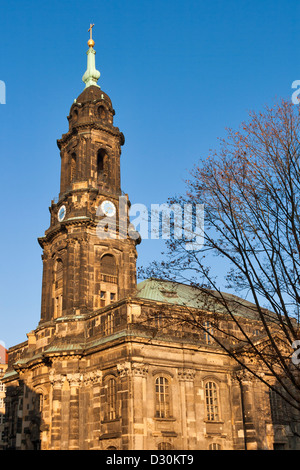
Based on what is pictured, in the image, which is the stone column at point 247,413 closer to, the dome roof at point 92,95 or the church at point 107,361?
the church at point 107,361

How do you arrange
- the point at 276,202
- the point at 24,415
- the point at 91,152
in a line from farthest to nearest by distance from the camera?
1. the point at 91,152
2. the point at 24,415
3. the point at 276,202

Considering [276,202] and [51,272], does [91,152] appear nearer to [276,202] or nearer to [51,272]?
[51,272]

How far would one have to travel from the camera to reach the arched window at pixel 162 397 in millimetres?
35531

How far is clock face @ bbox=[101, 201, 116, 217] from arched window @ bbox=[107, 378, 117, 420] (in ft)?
50.5

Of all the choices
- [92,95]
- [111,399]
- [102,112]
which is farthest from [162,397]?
[92,95]

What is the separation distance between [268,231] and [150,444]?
23.1m

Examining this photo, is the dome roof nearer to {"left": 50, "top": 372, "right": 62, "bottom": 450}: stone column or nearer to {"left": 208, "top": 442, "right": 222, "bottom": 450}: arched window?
{"left": 50, "top": 372, "right": 62, "bottom": 450}: stone column

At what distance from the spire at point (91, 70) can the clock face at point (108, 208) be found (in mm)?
14529

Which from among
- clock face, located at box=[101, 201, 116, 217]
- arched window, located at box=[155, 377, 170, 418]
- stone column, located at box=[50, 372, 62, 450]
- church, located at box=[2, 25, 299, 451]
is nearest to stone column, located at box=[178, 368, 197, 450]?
church, located at box=[2, 25, 299, 451]

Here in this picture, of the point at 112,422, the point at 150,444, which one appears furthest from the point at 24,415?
the point at 150,444

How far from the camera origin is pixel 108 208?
46.3 meters

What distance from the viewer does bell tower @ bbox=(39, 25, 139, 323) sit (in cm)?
4256

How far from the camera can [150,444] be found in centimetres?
3369
